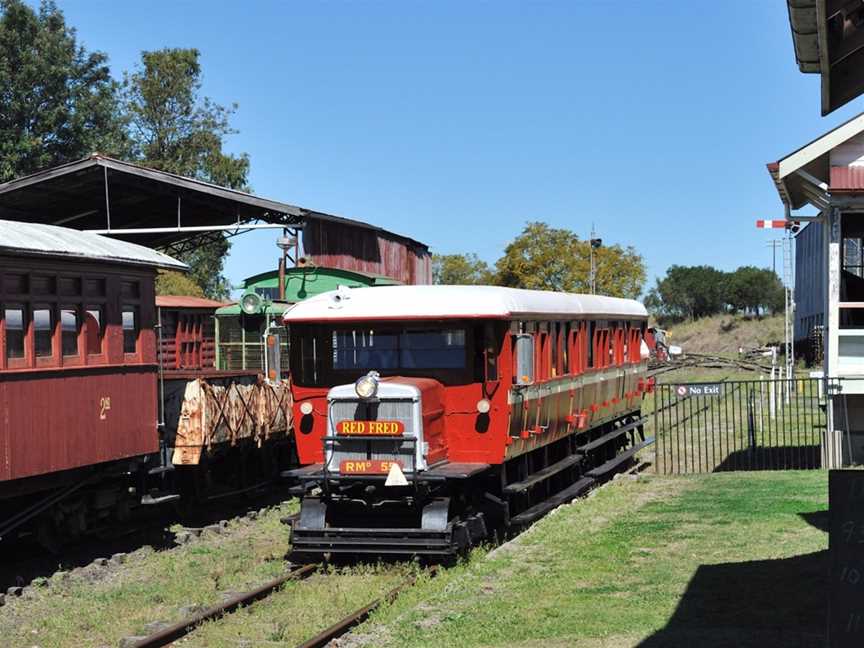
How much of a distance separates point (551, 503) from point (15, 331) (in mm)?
6904

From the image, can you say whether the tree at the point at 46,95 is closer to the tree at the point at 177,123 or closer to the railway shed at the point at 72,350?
the tree at the point at 177,123

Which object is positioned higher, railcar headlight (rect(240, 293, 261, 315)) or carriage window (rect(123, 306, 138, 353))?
railcar headlight (rect(240, 293, 261, 315))

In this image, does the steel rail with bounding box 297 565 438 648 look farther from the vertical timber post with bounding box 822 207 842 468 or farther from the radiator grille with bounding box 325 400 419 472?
the vertical timber post with bounding box 822 207 842 468

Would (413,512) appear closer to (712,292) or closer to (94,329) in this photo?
(94,329)

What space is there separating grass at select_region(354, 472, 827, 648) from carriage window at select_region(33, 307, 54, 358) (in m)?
4.99

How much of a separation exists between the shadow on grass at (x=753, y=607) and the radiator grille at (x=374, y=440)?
317cm

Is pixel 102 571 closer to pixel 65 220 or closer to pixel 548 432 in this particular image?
pixel 548 432

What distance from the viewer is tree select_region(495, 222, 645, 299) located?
59.8 meters

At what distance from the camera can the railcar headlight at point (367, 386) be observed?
12.1 metres

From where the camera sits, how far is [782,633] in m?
8.44

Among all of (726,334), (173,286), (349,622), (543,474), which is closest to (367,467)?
(349,622)

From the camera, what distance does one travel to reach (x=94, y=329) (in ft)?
45.2

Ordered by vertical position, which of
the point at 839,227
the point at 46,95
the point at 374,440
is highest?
the point at 46,95

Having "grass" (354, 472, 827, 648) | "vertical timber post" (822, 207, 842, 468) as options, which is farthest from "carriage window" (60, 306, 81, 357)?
"vertical timber post" (822, 207, 842, 468)
